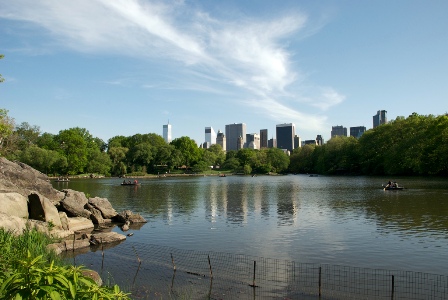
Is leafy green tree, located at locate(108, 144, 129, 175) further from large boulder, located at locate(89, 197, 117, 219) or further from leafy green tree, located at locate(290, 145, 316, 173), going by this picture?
large boulder, located at locate(89, 197, 117, 219)

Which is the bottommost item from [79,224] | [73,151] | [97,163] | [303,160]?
[79,224]

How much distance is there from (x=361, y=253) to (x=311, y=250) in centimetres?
252

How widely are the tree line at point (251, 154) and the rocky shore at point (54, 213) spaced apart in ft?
124

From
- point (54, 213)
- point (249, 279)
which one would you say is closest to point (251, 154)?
point (54, 213)

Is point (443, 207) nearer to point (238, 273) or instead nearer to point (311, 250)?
point (311, 250)

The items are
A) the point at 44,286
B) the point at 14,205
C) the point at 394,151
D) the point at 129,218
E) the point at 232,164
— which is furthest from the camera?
the point at 232,164

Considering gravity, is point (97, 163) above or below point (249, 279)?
above

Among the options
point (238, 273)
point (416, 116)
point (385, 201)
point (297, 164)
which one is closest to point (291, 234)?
point (238, 273)

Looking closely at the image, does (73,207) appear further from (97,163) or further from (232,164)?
(232,164)

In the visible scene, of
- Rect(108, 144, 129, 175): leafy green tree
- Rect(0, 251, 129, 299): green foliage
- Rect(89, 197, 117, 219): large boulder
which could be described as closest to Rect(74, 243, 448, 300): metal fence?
Rect(0, 251, 129, 299): green foliage

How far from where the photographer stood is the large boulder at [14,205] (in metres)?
21.3

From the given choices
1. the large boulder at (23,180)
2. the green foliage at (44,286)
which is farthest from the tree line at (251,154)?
the green foliage at (44,286)

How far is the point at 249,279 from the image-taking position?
14.8 meters

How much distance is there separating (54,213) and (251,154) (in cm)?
16956
